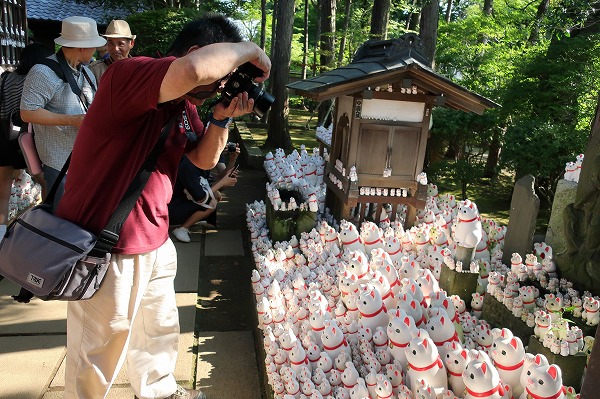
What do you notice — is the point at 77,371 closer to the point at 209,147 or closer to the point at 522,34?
the point at 209,147

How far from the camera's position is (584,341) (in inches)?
101

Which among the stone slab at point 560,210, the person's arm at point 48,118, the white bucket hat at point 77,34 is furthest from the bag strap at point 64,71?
the stone slab at point 560,210

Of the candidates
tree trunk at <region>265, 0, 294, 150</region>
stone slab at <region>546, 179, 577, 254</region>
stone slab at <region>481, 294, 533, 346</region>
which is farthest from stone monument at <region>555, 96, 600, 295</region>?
tree trunk at <region>265, 0, 294, 150</region>

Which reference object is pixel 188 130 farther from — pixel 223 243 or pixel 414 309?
pixel 223 243

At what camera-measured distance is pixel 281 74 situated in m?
9.62

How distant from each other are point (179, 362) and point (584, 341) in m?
2.36

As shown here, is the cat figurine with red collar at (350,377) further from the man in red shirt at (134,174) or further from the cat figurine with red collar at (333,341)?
the man in red shirt at (134,174)

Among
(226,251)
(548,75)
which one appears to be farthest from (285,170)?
(548,75)

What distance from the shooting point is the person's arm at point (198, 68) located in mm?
1498

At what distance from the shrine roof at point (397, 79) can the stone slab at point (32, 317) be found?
2.64 meters

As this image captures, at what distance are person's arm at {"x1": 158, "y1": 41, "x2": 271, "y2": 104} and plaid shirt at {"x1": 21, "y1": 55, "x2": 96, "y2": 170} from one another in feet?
6.30

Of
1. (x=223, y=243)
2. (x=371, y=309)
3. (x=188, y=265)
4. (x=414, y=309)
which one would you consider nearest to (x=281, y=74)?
(x=223, y=243)

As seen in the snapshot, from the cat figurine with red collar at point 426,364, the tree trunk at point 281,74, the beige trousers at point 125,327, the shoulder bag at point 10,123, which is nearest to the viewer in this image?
the beige trousers at point 125,327

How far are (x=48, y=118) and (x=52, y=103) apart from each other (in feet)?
0.61
